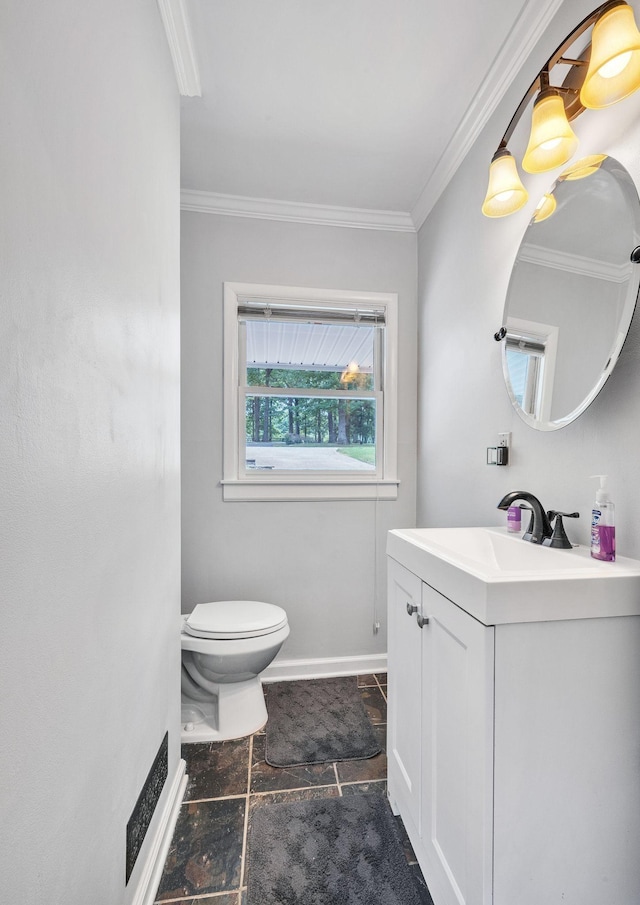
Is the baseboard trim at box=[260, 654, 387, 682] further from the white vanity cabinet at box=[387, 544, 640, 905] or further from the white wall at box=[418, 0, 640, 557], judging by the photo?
the white vanity cabinet at box=[387, 544, 640, 905]

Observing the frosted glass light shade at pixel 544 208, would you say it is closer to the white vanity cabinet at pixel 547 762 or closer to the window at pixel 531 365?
the window at pixel 531 365

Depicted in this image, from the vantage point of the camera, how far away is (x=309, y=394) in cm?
247

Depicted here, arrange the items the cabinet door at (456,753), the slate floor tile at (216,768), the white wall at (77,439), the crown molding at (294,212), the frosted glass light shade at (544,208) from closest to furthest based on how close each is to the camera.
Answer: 1. the white wall at (77,439)
2. the cabinet door at (456,753)
3. the frosted glass light shade at (544,208)
4. the slate floor tile at (216,768)
5. the crown molding at (294,212)

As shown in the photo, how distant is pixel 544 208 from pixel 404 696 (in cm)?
153

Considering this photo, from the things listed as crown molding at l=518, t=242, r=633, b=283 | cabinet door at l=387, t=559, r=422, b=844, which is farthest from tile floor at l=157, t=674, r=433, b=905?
crown molding at l=518, t=242, r=633, b=283

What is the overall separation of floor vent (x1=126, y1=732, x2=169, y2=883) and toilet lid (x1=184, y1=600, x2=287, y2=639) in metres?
0.46

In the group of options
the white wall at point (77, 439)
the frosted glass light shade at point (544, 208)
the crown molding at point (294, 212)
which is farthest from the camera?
the crown molding at point (294, 212)

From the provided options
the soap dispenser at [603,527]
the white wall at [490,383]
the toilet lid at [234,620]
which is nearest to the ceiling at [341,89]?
the white wall at [490,383]

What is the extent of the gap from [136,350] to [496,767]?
3.91 ft

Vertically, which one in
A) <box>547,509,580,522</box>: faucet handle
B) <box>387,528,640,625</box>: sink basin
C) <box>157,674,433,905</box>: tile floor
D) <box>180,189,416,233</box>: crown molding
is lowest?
<box>157,674,433,905</box>: tile floor

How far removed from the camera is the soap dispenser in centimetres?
101

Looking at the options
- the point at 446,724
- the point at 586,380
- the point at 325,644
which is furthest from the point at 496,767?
the point at 325,644

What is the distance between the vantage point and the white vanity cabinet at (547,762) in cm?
84

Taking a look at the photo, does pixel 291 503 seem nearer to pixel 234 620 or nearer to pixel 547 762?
pixel 234 620
